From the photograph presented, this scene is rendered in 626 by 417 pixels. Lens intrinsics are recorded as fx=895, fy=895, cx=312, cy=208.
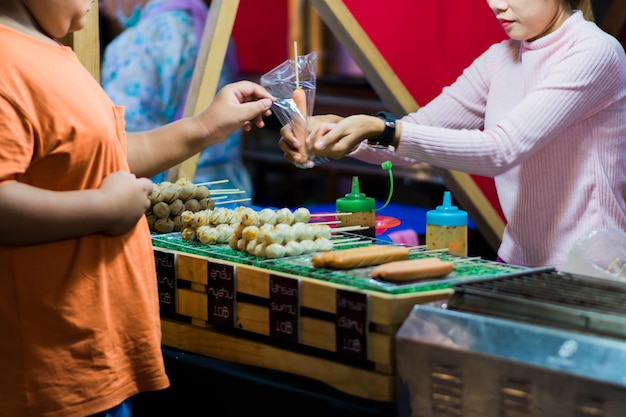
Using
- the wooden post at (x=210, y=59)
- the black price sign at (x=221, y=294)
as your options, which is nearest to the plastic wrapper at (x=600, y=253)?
the black price sign at (x=221, y=294)

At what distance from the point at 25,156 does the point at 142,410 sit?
1.00 metres

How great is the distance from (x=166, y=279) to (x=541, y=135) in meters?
1.13

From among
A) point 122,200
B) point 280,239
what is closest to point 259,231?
point 280,239

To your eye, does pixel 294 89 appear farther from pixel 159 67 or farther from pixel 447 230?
pixel 159 67

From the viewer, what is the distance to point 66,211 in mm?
1839

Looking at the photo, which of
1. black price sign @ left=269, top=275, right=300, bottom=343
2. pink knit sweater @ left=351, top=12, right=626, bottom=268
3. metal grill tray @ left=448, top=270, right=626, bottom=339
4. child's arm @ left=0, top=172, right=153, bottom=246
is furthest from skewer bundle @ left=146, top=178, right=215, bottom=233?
metal grill tray @ left=448, top=270, right=626, bottom=339

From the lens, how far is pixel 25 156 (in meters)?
1.80

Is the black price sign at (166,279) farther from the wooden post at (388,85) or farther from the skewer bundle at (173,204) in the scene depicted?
the wooden post at (388,85)

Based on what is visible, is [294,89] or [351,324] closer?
[351,324]

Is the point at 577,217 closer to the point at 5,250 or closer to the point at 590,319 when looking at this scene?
the point at 590,319

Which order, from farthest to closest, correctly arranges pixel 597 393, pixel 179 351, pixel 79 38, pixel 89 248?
pixel 79 38
pixel 179 351
pixel 89 248
pixel 597 393

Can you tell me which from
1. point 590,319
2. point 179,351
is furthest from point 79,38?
point 590,319

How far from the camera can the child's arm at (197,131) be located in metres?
2.41

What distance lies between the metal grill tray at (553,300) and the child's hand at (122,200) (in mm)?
710
